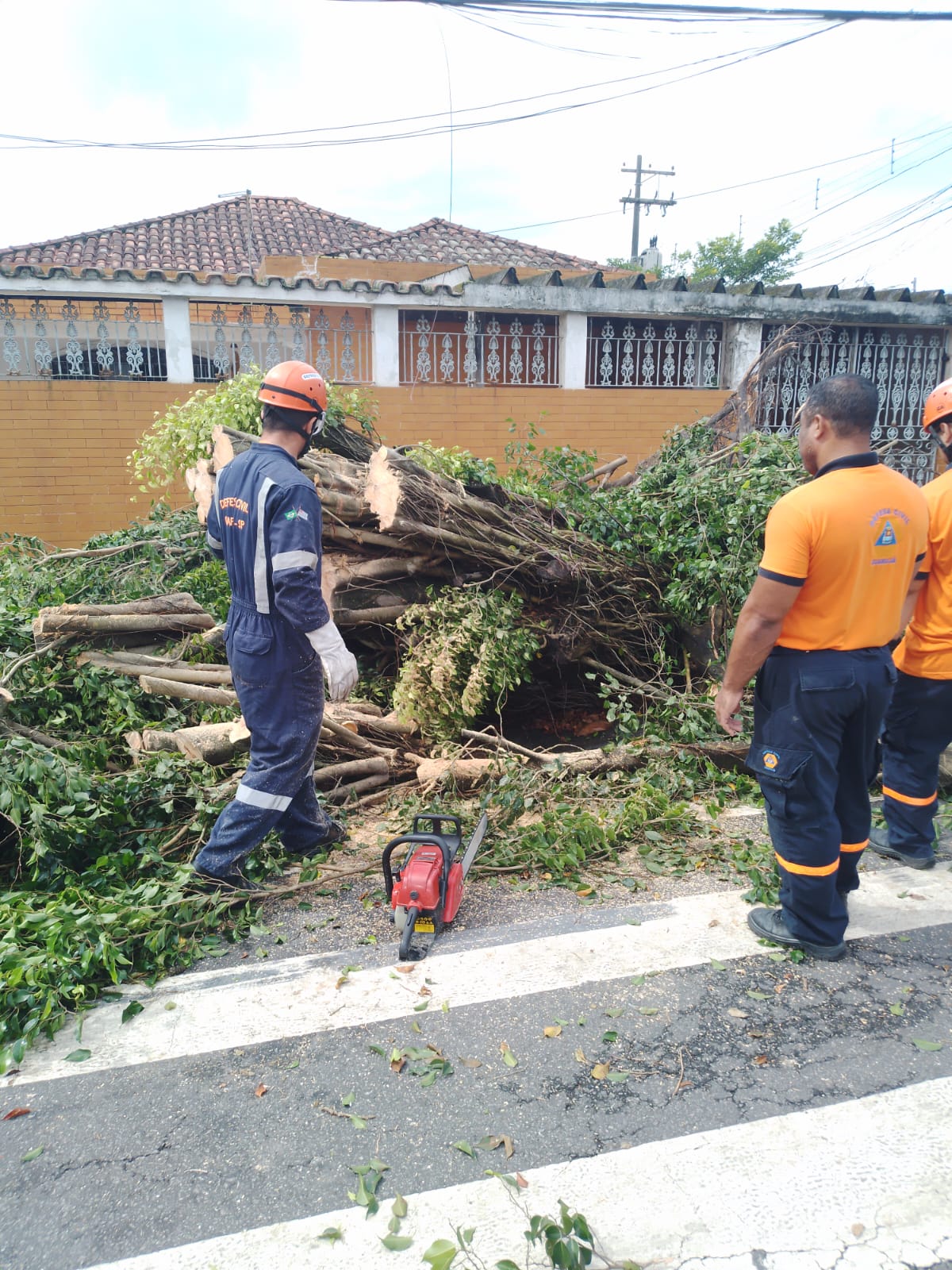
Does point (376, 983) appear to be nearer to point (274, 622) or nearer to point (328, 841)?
point (328, 841)

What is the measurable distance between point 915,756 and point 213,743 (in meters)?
3.32

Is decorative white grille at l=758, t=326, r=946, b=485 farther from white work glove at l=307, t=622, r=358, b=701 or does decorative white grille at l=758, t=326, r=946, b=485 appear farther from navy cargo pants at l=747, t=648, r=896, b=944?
white work glove at l=307, t=622, r=358, b=701

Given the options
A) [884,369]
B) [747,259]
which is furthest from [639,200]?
[884,369]

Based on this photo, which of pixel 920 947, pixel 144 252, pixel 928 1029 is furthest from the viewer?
pixel 144 252

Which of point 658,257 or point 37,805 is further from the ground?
point 658,257

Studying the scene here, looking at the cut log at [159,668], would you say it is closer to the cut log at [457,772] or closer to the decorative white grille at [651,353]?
the cut log at [457,772]

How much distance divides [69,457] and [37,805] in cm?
845

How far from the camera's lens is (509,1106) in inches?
91.7

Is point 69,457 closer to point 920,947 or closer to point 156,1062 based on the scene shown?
point 156,1062

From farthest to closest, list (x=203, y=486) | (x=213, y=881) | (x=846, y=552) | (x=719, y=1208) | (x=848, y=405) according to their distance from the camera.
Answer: (x=203, y=486)
(x=213, y=881)
(x=848, y=405)
(x=846, y=552)
(x=719, y=1208)

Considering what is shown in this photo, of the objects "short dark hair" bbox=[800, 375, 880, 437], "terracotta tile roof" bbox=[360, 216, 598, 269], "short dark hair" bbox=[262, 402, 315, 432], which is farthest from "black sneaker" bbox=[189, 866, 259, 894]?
"terracotta tile roof" bbox=[360, 216, 598, 269]

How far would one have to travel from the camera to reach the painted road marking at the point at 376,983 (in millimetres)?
2619

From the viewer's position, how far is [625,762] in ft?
15.8

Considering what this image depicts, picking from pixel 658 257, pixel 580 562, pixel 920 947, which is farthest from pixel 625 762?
pixel 658 257
